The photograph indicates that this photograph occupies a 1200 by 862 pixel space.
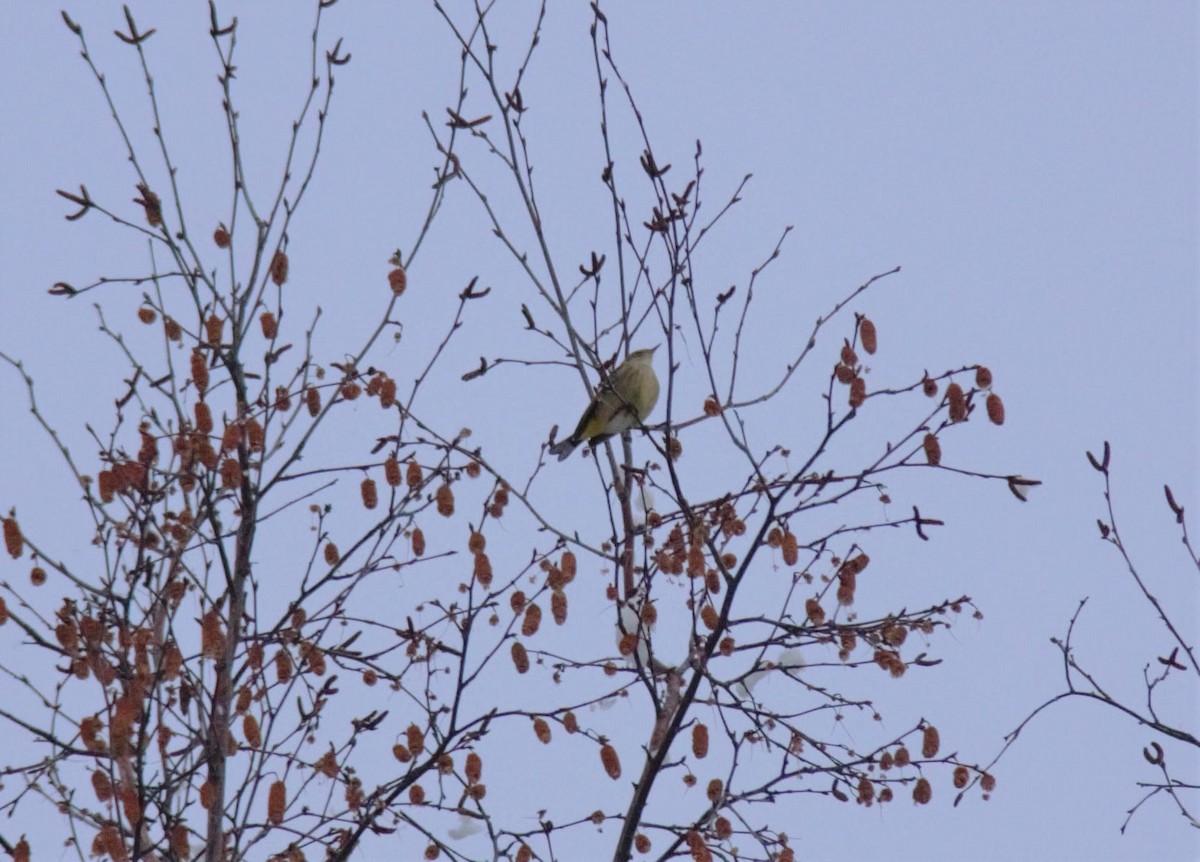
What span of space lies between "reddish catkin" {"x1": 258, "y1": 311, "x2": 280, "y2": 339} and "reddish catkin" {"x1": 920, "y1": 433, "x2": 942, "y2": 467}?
203cm

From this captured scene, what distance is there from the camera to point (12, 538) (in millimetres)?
3939

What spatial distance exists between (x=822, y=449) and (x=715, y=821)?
1267 mm

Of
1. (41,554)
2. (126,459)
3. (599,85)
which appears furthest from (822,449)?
(41,554)

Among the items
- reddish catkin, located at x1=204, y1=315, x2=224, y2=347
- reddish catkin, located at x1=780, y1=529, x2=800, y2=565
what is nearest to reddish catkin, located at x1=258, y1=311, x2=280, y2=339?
reddish catkin, located at x1=204, y1=315, x2=224, y2=347

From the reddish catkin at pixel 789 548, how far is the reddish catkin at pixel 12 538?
2.21m

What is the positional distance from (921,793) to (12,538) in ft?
9.65

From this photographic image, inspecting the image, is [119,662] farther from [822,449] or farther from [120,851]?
[822,449]

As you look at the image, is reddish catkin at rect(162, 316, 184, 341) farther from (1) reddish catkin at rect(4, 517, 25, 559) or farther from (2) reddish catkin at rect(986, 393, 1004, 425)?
(2) reddish catkin at rect(986, 393, 1004, 425)

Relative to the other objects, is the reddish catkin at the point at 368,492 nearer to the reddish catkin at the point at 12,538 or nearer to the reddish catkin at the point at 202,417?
the reddish catkin at the point at 202,417

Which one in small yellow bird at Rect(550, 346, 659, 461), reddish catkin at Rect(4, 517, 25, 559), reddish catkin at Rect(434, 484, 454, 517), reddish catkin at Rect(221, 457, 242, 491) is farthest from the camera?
small yellow bird at Rect(550, 346, 659, 461)

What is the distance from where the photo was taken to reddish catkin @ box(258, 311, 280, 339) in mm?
4457

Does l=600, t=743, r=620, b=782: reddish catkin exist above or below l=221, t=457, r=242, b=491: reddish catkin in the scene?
below

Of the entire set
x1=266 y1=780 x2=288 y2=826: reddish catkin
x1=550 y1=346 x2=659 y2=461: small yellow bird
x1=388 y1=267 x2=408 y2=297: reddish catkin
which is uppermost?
x1=550 y1=346 x2=659 y2=461: small yellow bird

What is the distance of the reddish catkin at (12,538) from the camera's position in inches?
154
